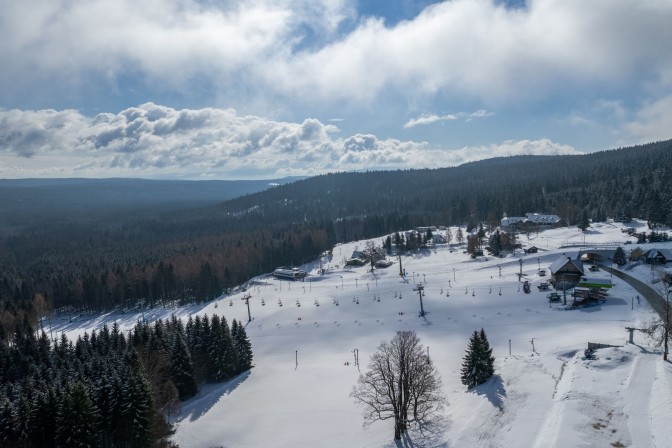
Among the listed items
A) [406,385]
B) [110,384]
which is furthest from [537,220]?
[110,384]

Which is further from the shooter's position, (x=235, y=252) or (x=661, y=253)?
(x=235, y=252)

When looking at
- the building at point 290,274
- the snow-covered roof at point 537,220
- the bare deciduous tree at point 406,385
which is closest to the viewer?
the bare deciduous tree at point 406,385

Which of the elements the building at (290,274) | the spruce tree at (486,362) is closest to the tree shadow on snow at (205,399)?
the spruce tree at (486,362)

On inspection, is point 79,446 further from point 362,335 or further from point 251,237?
point 251,237

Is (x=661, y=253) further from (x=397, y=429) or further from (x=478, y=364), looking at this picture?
(x=397, y=429)

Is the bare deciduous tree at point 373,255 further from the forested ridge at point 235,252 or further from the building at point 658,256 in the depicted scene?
the building at point 658,256

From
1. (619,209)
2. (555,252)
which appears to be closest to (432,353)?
(555,252)
